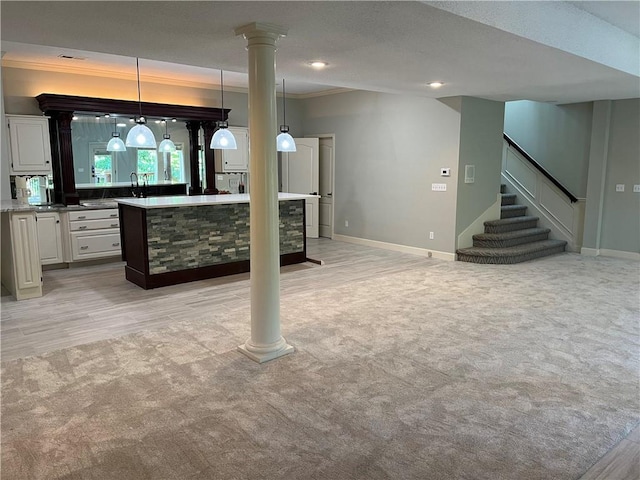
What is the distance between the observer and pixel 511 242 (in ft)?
23.7

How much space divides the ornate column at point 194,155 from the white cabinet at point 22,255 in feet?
10.7

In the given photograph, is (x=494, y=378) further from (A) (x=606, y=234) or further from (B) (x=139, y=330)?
(A) (x=606, y=234)

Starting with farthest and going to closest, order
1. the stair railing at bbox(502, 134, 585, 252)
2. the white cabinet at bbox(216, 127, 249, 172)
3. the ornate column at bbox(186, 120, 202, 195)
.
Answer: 1. the white cabinet at bbox(216, 127, 249, 172)
2. the ornate column at bbox(186, 120, 202, 195)
3. the stair railing at bbox(502, 134, 585, 252)

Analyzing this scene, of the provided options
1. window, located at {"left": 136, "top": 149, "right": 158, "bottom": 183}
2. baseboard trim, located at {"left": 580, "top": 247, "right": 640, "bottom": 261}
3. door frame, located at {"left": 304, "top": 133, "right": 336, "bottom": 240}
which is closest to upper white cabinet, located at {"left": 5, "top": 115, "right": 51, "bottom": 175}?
window, located at {"left": 136, "top": 149, "right": 158, "bottom": 183}

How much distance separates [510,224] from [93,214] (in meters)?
6.27

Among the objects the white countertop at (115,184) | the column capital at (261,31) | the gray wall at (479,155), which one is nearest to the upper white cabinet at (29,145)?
the white countertop at (115,184)

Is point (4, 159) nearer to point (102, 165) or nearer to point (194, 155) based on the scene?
point (102, 165)

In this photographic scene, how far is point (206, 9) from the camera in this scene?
280cm

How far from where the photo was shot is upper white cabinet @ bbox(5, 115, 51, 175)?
610cm

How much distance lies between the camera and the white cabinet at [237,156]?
8.13 metres

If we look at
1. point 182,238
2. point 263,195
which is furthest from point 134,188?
point 263,195

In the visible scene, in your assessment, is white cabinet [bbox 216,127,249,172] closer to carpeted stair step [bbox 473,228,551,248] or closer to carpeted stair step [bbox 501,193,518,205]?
carpeted stair step [bbox 473,228,551,248]

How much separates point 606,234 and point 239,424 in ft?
22.6

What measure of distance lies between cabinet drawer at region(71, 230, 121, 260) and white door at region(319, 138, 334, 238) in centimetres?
378
